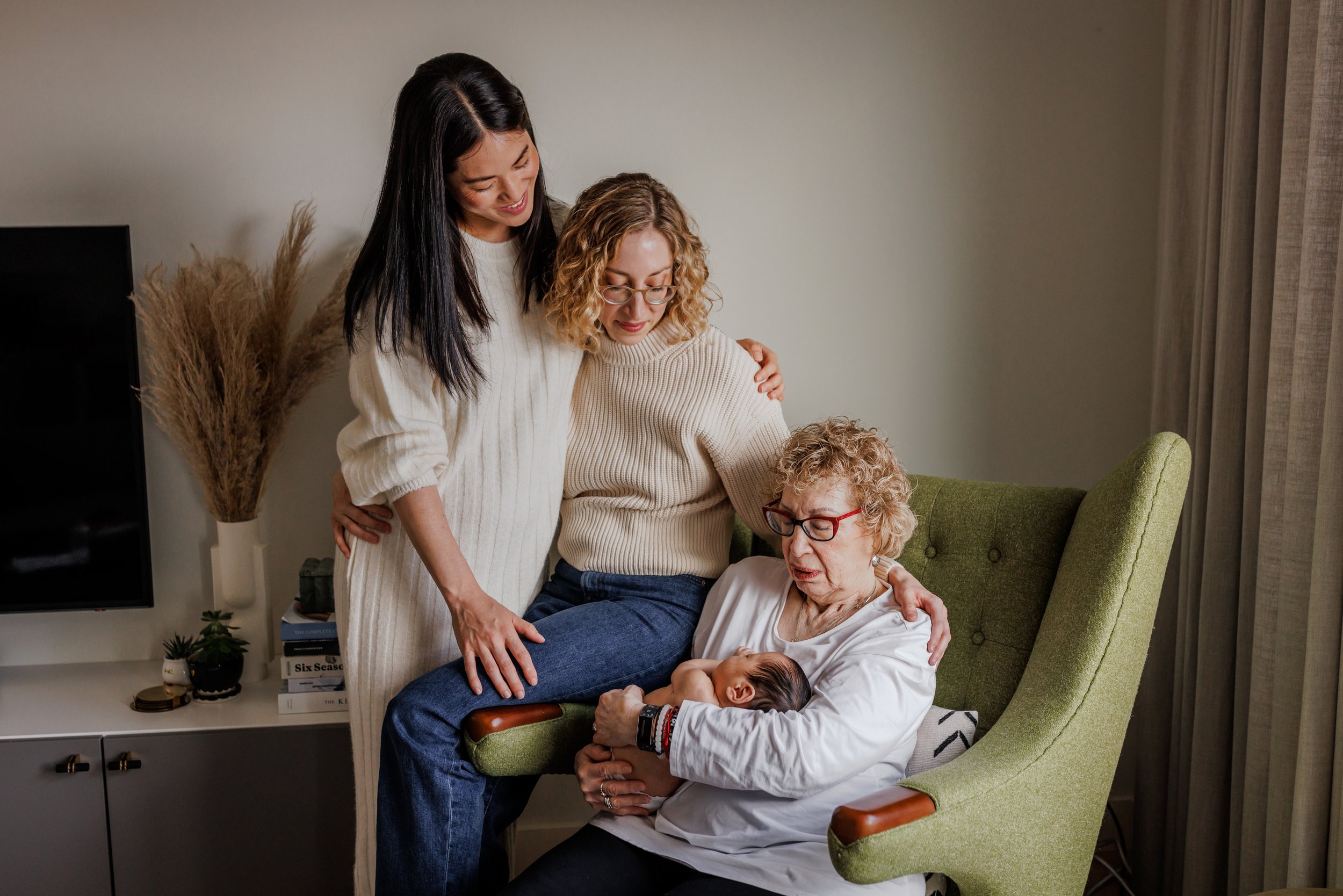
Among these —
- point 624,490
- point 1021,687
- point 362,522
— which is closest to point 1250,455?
point 1021,687

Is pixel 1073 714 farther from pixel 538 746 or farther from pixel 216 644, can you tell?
pixel 216 644

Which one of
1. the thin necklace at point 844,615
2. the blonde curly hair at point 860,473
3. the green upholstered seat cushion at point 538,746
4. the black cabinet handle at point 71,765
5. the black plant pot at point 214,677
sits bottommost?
the black cabinet handle at point 71,765

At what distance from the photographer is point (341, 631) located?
1696 mm

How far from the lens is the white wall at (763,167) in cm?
209

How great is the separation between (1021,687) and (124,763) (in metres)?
1.76

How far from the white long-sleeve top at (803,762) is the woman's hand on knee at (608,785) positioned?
24mm

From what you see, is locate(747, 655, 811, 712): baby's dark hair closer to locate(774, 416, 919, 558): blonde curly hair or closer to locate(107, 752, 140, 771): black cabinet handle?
locate(774, 416, 919, 558): blonde curly hair

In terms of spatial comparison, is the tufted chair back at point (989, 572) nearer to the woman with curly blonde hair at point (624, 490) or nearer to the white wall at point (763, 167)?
the woman with curly blonde hair at point (624, 490)

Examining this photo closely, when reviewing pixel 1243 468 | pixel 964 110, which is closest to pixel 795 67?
pixel 964 110

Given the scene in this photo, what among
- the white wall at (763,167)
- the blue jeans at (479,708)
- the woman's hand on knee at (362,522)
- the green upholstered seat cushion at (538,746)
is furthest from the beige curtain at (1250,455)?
the woman's hand on knee at (362,522)

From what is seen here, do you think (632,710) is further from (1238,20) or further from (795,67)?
(1238,20)

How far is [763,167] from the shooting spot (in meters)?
2.17

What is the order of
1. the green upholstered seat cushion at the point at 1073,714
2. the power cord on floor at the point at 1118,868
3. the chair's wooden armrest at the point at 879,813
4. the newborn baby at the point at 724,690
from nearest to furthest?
the chair's wooden armrest at the point at 879,813 → the green upholstered seat cushion at the point at 1073,714 → the newborn baby at the point at 724,690 → the power cord on floor at the point at 1118,868

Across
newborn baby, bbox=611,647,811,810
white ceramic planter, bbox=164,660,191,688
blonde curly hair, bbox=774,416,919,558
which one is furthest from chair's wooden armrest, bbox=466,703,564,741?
white ceramic planter, bbox=164,660,191,688
